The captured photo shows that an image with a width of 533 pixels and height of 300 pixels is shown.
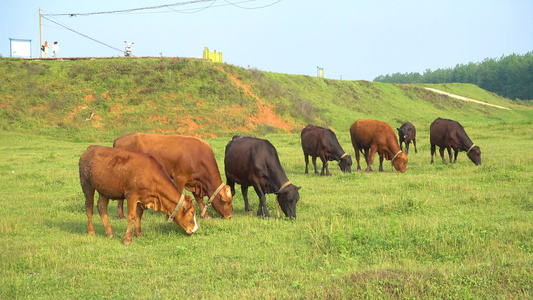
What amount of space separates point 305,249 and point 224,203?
3.08 metres

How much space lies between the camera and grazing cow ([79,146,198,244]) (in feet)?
27.8

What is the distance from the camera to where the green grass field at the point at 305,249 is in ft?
18.5

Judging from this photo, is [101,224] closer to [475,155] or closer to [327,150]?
[327,150]

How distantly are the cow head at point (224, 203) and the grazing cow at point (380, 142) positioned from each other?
8.16 m

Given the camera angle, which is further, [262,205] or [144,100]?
[144,100]

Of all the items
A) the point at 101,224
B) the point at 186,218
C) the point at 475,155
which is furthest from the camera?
the point at 475,155

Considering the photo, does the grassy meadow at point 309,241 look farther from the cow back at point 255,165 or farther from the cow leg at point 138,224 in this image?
the cow back at point 255,165

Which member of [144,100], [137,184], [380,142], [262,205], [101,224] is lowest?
[101,224]

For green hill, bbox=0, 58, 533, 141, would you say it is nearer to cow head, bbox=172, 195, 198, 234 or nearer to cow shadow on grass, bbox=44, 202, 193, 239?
cow shadow on grass, bbox=44, 202, 193, 239

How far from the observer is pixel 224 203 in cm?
1016

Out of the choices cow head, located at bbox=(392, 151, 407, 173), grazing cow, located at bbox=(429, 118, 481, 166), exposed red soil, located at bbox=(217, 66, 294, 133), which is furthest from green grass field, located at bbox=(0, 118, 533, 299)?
exposed red soil, located at bbox=(217, 66, 294, 133)

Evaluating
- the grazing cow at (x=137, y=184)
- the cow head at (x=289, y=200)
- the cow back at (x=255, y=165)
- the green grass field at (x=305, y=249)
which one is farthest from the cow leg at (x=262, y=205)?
the grazing cow at (x=137, y=184)

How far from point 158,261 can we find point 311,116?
38760mm

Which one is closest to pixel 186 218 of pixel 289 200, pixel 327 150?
pixel 289 200
